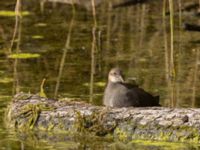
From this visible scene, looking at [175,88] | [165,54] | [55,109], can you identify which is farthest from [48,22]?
[55,109]

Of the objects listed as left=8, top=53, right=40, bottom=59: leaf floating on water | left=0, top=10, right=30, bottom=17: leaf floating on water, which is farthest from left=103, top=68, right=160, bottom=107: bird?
left=0, top=10, right=30, bottom=17: leaf floating on water

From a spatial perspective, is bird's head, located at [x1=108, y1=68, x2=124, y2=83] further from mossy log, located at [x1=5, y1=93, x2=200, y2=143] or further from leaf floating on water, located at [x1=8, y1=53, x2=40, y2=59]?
leaf floating on water, located at [x1=8, y1=53, x2=40, y2=59]

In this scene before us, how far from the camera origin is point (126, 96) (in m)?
9.45

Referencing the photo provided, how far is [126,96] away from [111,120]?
1114mm

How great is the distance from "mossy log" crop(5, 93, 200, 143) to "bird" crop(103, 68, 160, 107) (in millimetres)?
744

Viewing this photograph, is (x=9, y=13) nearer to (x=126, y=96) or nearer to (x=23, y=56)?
(x=23, y=56)

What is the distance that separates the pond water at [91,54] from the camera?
32.4 ft

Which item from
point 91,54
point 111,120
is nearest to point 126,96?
point 111,120

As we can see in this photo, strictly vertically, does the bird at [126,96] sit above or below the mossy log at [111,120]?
above

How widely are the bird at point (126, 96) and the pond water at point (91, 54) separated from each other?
0.27 m

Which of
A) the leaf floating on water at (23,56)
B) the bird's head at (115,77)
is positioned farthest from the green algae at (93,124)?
the leaf floating on water at (23,56)

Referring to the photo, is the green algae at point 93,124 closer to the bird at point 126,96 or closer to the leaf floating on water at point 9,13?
the bird at point 126,96

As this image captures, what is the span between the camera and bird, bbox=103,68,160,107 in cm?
928

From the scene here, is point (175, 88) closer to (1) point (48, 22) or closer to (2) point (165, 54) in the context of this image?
(2) point (165, 54)
